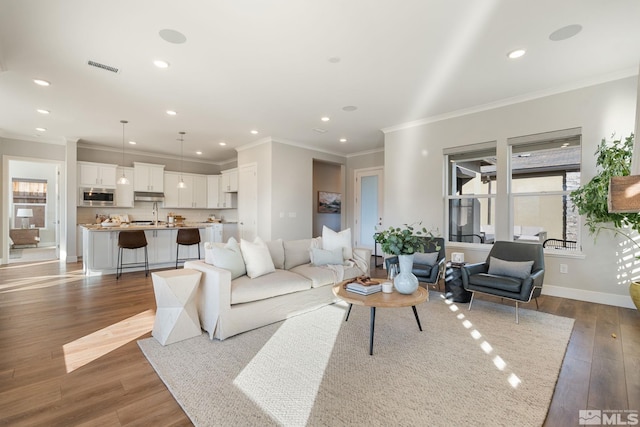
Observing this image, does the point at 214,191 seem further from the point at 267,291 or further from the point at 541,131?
the point at 541,131

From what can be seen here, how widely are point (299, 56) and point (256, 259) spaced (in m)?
2.26

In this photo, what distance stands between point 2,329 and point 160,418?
2.55 meters

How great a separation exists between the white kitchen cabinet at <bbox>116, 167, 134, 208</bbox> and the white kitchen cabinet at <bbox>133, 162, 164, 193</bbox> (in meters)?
0.11

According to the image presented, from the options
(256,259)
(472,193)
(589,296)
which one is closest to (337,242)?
(256,259)

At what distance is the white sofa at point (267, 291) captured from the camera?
2680 millimetres

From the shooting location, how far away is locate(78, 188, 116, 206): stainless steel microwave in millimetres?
7047

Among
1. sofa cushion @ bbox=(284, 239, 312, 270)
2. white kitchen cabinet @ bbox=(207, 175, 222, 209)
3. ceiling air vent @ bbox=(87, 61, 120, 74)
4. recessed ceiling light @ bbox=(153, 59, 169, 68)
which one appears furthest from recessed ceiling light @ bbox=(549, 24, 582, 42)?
white kitchen cabinet @ bbox=(207, 175, 222, 209)

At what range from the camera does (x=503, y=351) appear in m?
2.49

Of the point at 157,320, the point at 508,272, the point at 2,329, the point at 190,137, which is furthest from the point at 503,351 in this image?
the point at 190,137

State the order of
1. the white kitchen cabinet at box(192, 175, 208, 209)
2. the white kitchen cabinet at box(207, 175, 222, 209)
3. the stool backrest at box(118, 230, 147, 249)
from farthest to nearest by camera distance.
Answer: the white kitchen cabinet at box(207, 175, 222, 209)
the white kitchen cabinet at box(192, 175, 208, 209)
the stool backrest at box(118, 230, 147, 249)

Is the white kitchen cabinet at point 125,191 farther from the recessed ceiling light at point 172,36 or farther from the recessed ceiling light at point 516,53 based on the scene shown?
the recessed ceiling light at point 516,53

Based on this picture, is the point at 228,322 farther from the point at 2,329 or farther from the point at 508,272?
the point at 508,272

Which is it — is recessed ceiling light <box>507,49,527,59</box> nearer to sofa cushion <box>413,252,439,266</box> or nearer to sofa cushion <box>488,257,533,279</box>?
sofa cushion <box>488,257,533,279</box>

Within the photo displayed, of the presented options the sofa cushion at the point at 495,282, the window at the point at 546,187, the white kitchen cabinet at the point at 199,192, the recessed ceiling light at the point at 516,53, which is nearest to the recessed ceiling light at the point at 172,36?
the recessed ceiling light at the point at 516,53
